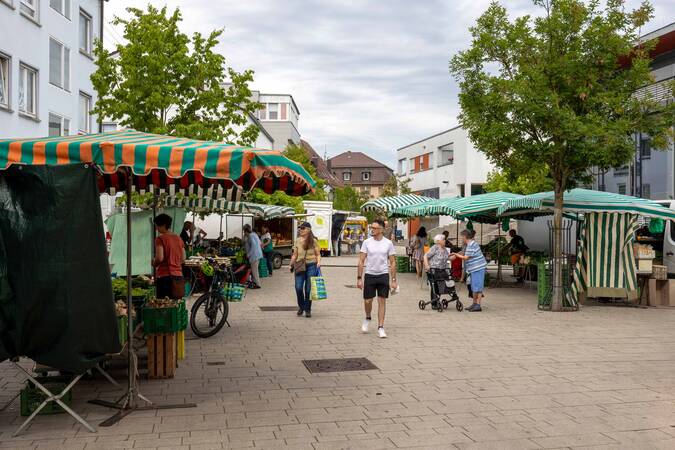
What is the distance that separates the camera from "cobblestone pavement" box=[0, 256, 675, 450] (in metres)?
5.46

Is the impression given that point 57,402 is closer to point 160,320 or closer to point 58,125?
point 160,320

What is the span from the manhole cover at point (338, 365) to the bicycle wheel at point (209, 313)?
2.56 metres

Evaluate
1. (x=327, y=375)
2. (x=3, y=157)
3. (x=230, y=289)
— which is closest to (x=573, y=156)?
(x=230, y=289)

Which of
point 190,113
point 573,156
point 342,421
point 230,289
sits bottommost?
point 342,421

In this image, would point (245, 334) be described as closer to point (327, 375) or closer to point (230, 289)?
point (230, 289)

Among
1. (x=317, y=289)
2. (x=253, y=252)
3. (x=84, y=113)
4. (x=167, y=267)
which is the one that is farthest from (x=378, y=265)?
(x=84, y=113)

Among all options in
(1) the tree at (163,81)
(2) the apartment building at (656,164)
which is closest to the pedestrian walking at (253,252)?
(1) the tree at (163,81)

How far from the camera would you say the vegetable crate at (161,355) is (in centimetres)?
757

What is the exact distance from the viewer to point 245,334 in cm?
1083

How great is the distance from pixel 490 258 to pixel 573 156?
27.7ft

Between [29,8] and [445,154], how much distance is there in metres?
41.9

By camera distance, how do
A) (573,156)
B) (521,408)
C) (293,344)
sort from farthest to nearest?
(573,156), (293,344), (521,408)

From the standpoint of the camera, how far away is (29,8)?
24422mm

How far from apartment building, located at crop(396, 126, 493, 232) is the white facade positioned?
2672 centimetres
